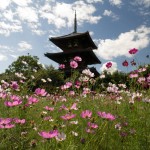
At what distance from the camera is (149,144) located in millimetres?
2498

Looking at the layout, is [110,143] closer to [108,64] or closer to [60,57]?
[108,64]

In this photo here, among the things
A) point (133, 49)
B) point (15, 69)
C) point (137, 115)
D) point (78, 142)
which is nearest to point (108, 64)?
point (133, 49)

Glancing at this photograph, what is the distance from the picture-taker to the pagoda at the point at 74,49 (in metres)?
28.7

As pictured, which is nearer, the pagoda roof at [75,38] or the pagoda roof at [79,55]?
the pagoda roof at [79,55]

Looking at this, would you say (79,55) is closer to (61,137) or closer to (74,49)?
(74,49)

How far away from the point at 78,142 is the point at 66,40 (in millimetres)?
28671

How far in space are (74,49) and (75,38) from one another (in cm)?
108

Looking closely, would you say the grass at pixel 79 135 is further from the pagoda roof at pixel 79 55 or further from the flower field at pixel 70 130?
the pagoda roof at pixel 79 55

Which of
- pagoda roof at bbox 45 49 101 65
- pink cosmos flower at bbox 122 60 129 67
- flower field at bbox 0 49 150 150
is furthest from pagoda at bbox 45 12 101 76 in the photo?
flower field at bbox 0 49 150 150

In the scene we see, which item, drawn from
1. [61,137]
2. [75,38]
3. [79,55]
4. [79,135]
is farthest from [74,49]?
[61,137]

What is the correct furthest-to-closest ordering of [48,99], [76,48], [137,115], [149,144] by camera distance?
[76,48] < [48,99] < [137,115] < [149,144]

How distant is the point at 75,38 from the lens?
30.0 m

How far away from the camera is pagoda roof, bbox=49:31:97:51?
95.3 ft

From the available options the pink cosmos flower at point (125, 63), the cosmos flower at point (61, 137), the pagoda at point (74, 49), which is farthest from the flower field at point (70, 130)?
the pagoda at point (74, 49)
